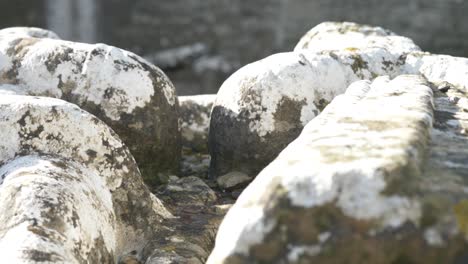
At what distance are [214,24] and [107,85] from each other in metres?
8.39

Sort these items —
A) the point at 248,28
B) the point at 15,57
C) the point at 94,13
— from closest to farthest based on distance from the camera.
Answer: the point at 15,57 < the point at 248,28 < the point at 94,13

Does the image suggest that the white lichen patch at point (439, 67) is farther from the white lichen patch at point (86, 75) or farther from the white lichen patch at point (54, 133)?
the white lichen patch at point (54, 133)

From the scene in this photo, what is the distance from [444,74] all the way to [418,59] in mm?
267

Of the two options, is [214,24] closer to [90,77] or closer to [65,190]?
[90,77]

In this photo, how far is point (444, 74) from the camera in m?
3.99

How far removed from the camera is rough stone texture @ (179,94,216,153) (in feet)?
15.7

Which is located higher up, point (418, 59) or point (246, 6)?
point (418, 59)

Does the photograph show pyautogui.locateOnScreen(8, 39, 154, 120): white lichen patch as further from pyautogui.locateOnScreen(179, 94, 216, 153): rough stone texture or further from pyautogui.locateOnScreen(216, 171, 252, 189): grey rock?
pyautogui.locateOnScreen(179, 94, 216, 153): rough stone texture

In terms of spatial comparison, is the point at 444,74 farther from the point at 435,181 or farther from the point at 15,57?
the point at 435,181

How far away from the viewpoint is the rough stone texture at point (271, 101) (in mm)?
3939

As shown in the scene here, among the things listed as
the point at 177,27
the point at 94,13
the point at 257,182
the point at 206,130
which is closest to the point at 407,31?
the point at 177,27

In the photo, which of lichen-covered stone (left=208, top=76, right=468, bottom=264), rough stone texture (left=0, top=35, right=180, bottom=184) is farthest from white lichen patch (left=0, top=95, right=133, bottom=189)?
lichen-covered stone (left=208, top=76, right=468, bottom=264)

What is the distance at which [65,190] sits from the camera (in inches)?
101

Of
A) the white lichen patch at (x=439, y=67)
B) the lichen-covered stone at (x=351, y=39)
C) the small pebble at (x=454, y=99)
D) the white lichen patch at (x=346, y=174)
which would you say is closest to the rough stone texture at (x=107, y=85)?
the lichen-covered stone at (x=351, y=39)
